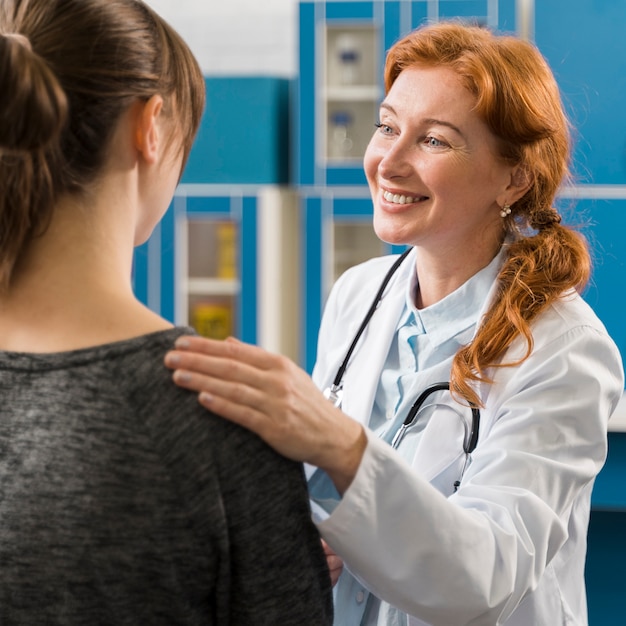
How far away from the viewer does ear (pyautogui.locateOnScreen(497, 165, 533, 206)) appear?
4.62 feet

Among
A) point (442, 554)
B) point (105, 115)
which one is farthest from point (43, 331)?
point (442, 554)

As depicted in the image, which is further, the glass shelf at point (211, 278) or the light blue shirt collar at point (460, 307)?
the glass shelf at point (211, 278)

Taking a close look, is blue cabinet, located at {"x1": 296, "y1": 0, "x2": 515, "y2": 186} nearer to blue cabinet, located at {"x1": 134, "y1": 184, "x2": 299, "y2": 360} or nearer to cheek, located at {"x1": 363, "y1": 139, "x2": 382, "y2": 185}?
blue cabinet, located at {"x1": 134, "y1": 184, "x2": 299, "y2": 360}

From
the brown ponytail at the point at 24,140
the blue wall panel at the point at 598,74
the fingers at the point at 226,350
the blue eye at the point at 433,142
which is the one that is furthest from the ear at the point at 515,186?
the blue wall panel at the point at 598,74

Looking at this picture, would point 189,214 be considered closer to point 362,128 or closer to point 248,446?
point 362,128

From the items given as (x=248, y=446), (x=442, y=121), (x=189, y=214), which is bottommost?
(x=189, y=214)

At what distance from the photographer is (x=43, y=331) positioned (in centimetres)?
81

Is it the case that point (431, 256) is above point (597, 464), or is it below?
above

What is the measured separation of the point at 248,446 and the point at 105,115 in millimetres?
303

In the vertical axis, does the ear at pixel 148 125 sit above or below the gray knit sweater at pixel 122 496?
above

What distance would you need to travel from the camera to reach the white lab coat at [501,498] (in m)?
0.99

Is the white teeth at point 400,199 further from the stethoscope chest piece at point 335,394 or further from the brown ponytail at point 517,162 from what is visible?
the stethoscope chest piece at point 335,394

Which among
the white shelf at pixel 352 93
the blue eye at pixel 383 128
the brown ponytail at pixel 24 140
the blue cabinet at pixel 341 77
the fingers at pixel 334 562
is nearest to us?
the brown ponytail at pixel 24 140

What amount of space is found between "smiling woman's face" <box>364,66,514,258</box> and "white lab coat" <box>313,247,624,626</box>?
19cm
